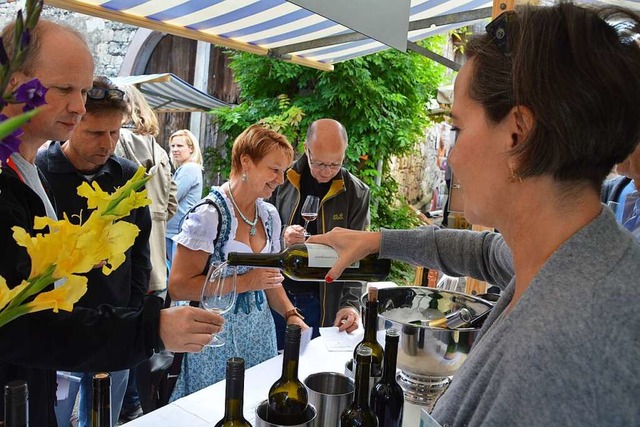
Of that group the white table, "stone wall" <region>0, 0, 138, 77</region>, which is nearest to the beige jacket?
the white table

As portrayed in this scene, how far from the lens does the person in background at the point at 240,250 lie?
6.89ft

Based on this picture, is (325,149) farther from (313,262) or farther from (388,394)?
(388,394)

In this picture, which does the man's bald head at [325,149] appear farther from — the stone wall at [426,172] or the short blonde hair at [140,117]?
the stone wall at [426,172]

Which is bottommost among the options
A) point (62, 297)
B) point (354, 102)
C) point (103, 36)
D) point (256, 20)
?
point (62, 297)

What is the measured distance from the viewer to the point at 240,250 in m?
2.27

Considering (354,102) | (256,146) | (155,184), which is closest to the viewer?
(256,146)

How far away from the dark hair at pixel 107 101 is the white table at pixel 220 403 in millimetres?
1309

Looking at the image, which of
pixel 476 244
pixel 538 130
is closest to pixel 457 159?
pixel 538 130

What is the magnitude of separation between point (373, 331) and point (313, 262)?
29 cm

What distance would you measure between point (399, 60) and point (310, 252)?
572 centimetres

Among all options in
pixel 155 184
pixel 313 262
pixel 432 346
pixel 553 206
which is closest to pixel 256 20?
pixel 155 184

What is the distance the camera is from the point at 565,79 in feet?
2.54

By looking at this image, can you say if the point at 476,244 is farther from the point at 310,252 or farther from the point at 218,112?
the point at 218,112

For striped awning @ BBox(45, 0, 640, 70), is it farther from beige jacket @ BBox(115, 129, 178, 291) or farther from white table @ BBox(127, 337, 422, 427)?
white table @ BBox(127, 337, 422, 427)
